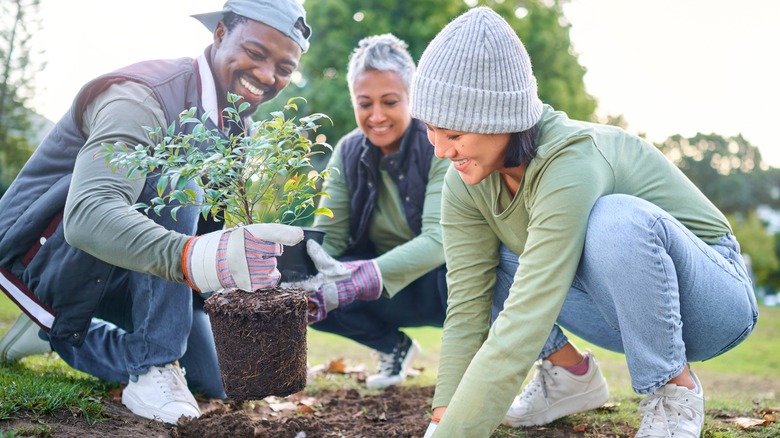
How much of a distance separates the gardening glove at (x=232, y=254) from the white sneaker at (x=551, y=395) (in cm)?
130

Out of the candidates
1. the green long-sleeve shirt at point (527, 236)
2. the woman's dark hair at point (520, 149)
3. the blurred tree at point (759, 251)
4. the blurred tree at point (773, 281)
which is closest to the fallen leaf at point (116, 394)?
the green long-sleeve shirt at point (527, 236)

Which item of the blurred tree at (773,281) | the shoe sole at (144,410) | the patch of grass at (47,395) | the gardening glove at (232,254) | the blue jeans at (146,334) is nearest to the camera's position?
the gardening glove at (232,254)

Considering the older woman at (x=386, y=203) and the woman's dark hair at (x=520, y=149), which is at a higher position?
the woman's dark hair at (x=520, y=149)

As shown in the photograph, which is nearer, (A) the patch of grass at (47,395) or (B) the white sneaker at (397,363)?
(A) the patch of grass at (47,395)

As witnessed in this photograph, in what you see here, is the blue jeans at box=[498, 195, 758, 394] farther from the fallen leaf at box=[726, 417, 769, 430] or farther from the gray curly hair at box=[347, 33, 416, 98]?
the gray curly hair at box=[347, 33, 416, 98]

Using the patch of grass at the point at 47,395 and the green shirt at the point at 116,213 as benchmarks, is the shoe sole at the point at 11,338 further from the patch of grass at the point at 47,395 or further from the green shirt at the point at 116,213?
the green shirt at the point at 116,213

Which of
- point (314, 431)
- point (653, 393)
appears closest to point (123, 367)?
point (314, 431)

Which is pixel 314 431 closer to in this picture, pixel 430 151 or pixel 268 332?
pixel 268 332

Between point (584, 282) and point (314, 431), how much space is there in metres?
1.26

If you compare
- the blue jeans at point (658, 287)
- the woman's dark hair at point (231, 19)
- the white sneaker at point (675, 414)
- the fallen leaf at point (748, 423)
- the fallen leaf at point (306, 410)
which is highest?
the woman's dark hair at point (231, 19)

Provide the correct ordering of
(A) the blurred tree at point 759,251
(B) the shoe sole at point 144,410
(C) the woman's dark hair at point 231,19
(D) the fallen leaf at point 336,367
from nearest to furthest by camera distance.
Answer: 1. (B) the shoe sole at point 144,410
2. (C) the woman's dark hair at point 231,19
3. (D) the fallen leaf at point 336,367
4. (A) the blurred tree at point 759,251

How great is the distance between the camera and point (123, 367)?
3.08 metres

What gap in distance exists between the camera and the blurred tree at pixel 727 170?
3806cm

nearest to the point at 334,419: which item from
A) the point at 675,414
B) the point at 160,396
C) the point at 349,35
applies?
the point at 160,396
